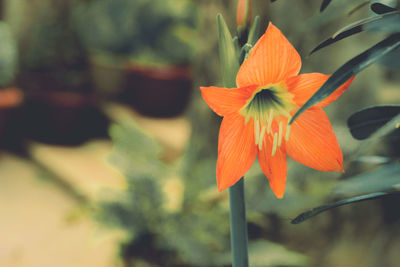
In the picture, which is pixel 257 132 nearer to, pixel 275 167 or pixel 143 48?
pixel 275 167

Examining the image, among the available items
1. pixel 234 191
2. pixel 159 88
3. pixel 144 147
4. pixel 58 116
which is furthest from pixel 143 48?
pixel 234 191

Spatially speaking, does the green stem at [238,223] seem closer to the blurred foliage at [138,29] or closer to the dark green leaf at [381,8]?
the dark green leaf at [381,8]

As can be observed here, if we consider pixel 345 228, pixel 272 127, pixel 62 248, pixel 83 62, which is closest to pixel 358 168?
pixel 345 228

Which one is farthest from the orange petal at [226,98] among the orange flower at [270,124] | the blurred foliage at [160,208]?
the blurred foliage at [160,208]

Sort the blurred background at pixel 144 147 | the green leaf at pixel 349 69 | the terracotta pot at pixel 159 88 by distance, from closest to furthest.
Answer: the green leaf at pixel 349 69
the blurred background at pixel 144 147
the terracotta pot at pixel 159 88

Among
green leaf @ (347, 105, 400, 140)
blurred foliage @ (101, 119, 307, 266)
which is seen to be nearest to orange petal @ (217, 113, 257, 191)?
green leaf @ (347, 105, 400, 140)

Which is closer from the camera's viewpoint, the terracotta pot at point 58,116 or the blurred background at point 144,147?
the blurred background at point 144,147
